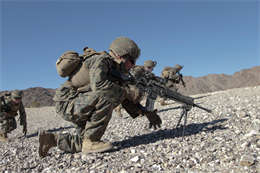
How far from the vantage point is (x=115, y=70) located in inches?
151

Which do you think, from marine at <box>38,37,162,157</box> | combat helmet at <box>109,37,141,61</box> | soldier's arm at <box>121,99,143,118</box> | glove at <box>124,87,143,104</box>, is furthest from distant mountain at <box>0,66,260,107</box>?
marine at <box>38,37,162,157</box>

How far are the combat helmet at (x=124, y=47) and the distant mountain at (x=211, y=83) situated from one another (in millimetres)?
17994

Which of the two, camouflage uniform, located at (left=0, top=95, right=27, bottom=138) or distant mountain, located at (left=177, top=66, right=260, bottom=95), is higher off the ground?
distant mountain, located at (left=177, top=66, right=260, bottom=95)

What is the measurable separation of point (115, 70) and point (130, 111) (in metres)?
Answer: 1.12

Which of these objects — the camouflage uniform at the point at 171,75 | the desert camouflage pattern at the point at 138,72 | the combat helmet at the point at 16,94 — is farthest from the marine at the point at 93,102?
the camouflage uniform at the point at 171,75

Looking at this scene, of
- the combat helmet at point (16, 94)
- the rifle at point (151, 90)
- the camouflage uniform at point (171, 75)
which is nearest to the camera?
the rifle at point (151, 90)

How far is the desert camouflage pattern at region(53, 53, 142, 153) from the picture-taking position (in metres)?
3.35

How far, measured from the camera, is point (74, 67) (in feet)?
11.7

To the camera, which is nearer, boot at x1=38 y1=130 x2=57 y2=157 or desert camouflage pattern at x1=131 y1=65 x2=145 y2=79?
boot at x1=38 y1=130 x2=57 y2=157

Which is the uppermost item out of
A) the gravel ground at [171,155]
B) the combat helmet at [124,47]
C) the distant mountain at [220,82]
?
the distant mountain at [220,82]

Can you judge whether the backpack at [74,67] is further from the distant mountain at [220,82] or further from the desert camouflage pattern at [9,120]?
the distant mountain at [220,82]

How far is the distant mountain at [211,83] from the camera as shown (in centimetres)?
2317

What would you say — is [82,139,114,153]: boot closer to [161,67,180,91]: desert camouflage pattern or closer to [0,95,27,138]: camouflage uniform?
[0,95,27,138]: camouflage uniform

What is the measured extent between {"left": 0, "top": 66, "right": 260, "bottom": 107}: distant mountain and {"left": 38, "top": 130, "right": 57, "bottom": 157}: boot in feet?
63.4
